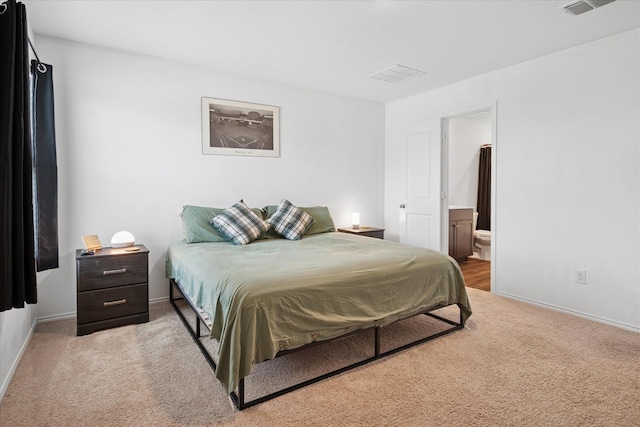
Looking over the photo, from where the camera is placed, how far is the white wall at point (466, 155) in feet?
20.6

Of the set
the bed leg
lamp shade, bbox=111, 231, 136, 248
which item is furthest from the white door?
lamp shade, bbox=111, 231, 136, 248

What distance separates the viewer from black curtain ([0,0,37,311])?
1675mm

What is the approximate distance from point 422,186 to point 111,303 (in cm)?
392

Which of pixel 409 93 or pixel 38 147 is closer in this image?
pixel 38 147

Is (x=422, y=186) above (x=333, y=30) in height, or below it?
below

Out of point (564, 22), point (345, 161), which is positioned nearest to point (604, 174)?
point (564, 22)

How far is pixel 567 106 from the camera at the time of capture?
333 cm

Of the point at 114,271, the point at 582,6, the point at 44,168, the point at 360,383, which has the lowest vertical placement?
the point at 360,383

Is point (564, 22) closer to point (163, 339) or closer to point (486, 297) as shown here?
point (486, 297)

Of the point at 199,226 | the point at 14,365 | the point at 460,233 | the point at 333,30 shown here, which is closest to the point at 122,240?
the point at 199,226

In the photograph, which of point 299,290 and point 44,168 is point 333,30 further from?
point 44,168

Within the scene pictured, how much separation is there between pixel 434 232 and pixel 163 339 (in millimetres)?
3480

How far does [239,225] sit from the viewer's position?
3.52 m

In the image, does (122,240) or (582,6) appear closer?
(582,6)
